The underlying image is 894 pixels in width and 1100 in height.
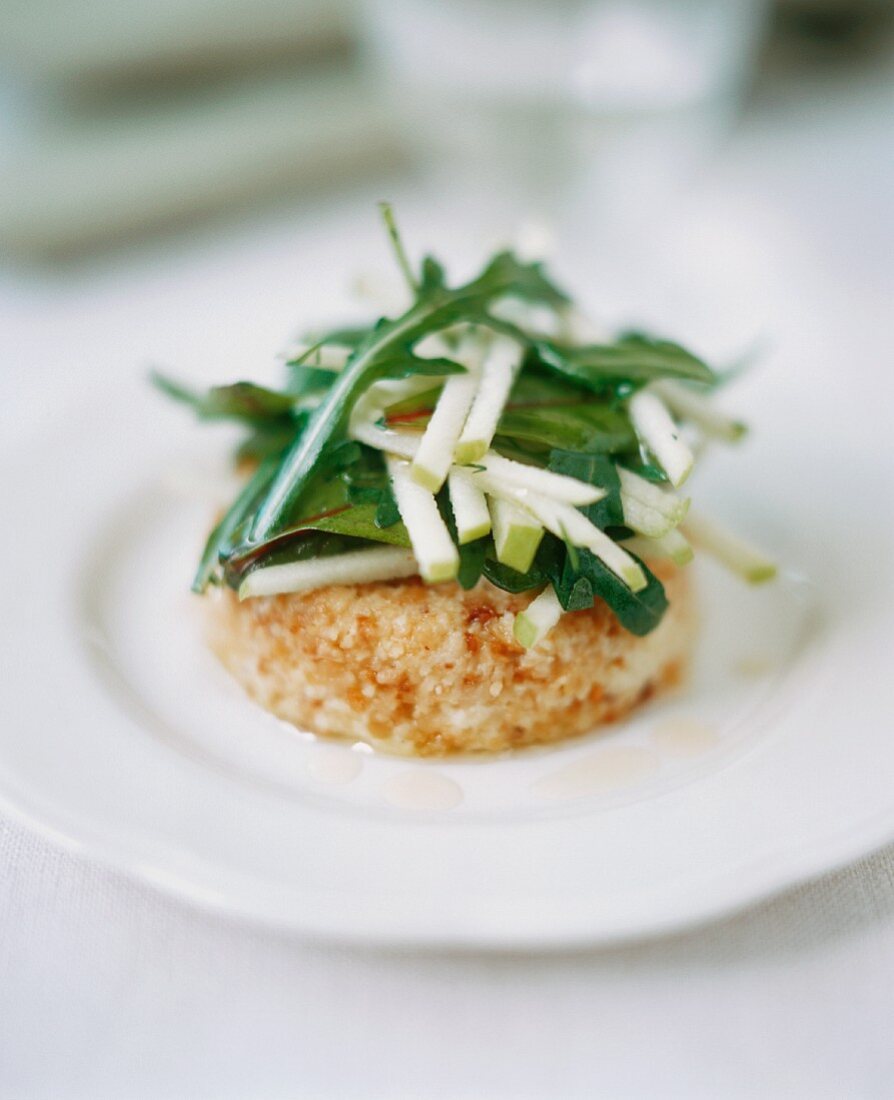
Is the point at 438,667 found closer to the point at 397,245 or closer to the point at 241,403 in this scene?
the point at 241,403

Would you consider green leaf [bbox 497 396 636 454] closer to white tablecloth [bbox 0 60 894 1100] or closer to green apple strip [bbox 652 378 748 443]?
green apple strip [bbox 652 378 748 443]

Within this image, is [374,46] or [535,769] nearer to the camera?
[535,769]

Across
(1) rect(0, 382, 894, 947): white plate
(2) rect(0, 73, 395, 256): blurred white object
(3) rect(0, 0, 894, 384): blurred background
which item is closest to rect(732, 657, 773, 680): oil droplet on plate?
(1) rect(0, 382, 894, 947): white plate

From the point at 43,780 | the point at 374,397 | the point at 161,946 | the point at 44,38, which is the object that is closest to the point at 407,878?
the point at 161,946

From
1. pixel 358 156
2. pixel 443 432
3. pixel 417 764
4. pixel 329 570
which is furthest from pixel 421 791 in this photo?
pixel 358 156

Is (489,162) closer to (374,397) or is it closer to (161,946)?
(374,397)

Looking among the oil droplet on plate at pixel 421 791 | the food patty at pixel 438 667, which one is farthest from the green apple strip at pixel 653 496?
the oil droplet on plate at pixel 421 791
